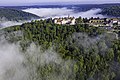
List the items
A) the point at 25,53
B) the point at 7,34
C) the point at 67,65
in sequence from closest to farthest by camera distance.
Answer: the point at 67,65 < the point at 25,53 < the point at 7,34

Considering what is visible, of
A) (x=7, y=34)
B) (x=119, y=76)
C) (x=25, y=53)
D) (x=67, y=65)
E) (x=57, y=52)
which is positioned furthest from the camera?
(x=7, y=34)

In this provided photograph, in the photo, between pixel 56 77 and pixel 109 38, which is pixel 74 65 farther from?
pixel 109 38

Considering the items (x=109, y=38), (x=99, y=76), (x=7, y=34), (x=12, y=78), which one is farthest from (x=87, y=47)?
(x=7, y=34)

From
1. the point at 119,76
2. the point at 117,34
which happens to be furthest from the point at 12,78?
the point at 117,34

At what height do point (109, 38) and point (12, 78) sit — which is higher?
point (109, 38)

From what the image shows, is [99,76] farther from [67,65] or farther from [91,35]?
[91,35]

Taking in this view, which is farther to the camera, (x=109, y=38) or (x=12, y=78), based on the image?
(x=109, y=38)
